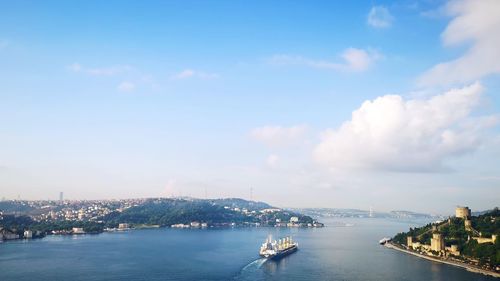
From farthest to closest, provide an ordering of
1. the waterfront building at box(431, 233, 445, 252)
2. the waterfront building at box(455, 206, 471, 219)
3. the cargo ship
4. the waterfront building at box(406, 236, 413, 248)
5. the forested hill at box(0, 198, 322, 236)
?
the forested hill at box(0, 198, 322, 236), the waterfront building at box(455, 206, 471, 219), the waterfront building at box(406, 236, 413, 248), the cargo ship, the waterfront building at box(431, 233, 445, 252)

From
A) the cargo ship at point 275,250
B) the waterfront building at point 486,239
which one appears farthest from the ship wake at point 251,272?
the waterfront building at point 486,239

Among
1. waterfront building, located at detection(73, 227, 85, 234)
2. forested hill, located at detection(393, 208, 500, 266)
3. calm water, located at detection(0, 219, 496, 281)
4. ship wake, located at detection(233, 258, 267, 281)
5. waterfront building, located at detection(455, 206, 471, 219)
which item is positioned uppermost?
waterfront building, located at detection(455, 206, 471, 219)

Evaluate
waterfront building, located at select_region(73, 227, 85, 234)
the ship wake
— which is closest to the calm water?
the ship wake

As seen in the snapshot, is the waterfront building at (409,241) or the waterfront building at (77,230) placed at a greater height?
the waterfront building at (409,241)

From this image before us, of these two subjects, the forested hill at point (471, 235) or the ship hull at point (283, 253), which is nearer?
the forested hill at point (471, 235)

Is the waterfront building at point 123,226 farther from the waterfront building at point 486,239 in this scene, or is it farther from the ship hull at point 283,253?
the waterfront building at point 486,239

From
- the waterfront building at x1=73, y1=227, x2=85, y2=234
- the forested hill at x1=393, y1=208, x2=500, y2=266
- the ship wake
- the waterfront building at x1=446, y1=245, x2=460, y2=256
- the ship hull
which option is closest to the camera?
the ship wake

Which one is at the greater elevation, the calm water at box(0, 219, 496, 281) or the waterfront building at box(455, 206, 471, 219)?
the waterfront building at box(455, 206, 471, 219)

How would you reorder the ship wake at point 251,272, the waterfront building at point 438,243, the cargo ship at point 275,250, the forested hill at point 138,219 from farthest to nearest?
the forested hill at point 138,219 → the cargo ship at point 275,250 → the waterfront building at point 438,243 → the ship wake at point 251,272

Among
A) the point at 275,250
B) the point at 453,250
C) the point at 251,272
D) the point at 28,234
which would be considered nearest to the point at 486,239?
the point at 453,250

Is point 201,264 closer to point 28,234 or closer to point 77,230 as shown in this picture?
point 28,234

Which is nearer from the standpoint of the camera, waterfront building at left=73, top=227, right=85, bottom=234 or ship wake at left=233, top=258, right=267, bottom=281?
ship wake at left=233, top=258, right=267, bottom=281

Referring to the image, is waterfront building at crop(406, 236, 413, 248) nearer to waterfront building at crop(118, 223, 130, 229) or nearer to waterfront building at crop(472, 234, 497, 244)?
waterfront building at crop(472, 234, 497, 244)
